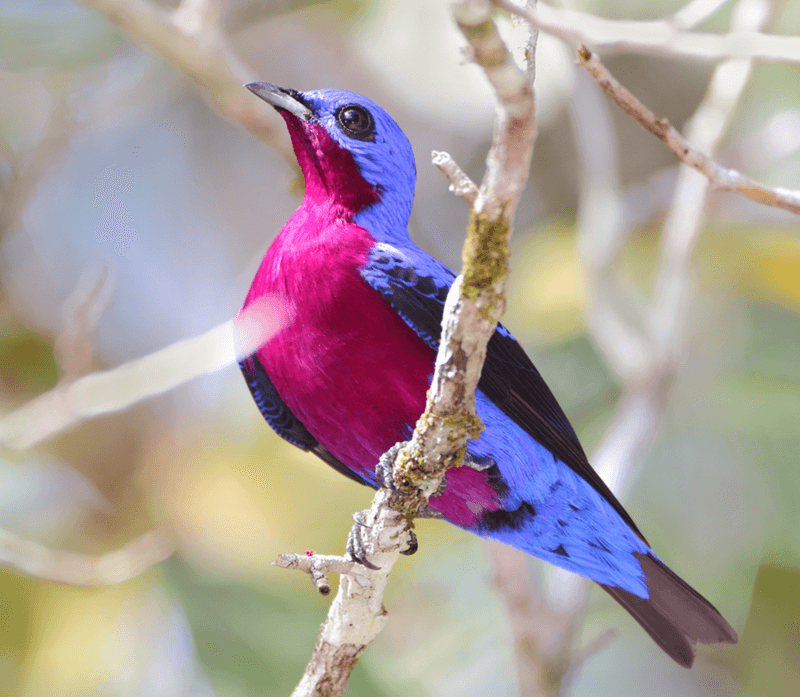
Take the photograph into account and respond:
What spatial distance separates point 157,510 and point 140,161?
324 centimetres

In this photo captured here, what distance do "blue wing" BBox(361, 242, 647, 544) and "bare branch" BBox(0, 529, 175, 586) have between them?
2410 mm

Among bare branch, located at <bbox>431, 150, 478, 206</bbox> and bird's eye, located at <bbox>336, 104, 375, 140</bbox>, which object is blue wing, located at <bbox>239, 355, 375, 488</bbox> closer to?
bird's eye, located at <bbox>336, 104, 375, 140</bbox>

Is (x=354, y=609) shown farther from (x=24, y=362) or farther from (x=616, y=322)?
(x=24, y=362)

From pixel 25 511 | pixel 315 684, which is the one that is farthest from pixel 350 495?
pixel 315 684

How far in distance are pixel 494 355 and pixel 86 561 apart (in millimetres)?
3354

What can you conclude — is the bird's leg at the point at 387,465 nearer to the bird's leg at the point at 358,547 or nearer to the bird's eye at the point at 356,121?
the bird's leg at the point at 358,547

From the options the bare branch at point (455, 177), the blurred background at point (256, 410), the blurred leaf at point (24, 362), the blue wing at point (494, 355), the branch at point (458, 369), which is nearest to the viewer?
the branch at point (458, 369)

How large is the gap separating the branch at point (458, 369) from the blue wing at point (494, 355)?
0.40 m

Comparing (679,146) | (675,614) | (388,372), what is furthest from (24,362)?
(679,146)

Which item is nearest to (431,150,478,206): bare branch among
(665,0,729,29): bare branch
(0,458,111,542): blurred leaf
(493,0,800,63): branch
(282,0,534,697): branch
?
(282,0,534,697): branch

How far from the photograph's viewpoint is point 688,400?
6.67 m

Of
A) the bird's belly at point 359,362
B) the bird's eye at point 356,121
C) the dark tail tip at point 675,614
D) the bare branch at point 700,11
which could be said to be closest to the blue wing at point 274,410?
the bird's belly at point 359,362

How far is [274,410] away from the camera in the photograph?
2.90m

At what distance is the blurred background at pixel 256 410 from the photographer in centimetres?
538
